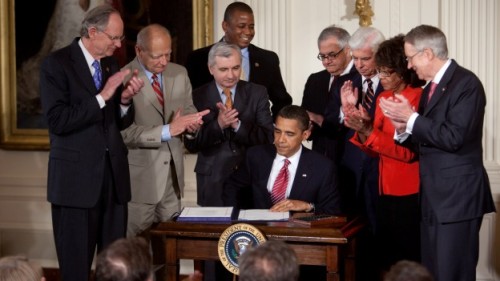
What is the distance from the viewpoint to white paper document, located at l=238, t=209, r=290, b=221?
470 cm

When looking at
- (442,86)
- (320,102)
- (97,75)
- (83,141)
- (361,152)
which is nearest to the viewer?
(442,86)

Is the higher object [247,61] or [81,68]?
[247,61]

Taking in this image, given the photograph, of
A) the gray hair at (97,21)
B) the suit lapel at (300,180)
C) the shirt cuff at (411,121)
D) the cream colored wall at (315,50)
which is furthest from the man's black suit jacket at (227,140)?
the shirt cuff at (411,121)

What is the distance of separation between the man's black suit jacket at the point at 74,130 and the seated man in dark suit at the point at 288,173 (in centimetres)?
82

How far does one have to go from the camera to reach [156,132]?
5.28 meters

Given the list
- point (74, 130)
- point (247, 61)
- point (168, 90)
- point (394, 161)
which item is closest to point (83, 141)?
point (74, 130)

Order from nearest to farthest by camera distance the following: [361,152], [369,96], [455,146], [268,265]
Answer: [268,265], [455,146], [369,96], [361,152]

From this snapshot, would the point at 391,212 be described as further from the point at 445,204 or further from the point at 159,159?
the point at 159,159

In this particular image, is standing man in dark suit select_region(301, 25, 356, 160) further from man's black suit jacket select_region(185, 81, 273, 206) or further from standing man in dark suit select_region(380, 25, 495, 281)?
standing man in dark suit select_region(380, 25, 495, 281)

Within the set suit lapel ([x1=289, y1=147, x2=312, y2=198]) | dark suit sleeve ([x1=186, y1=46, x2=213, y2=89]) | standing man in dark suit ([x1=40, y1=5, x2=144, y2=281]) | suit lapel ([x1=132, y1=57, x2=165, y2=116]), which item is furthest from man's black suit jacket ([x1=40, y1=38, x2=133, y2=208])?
dark suit sleeve ([x1=186, y1=46, x2=213, y2=89])

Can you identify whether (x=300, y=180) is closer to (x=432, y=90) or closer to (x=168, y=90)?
(x=432, y=90)

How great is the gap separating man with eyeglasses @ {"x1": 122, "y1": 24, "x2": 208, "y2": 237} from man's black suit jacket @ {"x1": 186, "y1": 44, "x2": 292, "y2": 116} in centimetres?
38

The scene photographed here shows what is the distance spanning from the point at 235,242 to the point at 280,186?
Result: 0.76 m

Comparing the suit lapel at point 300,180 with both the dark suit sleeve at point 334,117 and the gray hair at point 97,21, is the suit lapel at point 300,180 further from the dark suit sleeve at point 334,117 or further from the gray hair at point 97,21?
the gray hair at point 97,21
